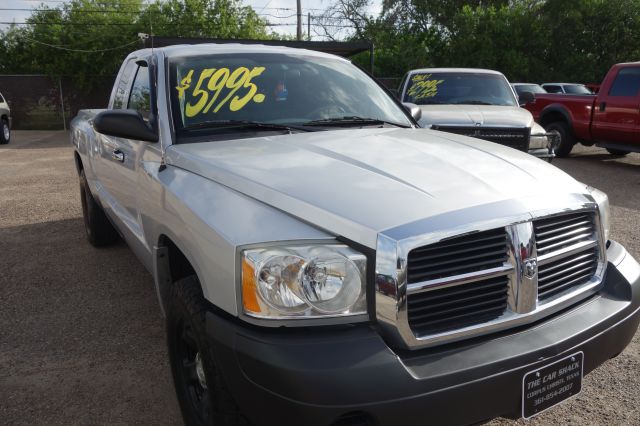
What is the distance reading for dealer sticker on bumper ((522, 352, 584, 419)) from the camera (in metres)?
1.89

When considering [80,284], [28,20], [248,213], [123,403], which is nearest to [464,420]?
[248,213]

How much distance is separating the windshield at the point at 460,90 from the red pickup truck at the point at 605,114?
41.0 inches

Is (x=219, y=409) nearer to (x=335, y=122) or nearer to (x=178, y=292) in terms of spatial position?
(x=178, y=292)

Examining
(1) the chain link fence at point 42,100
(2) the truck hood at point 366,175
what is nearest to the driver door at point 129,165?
(2) the truck hood at point 366,175

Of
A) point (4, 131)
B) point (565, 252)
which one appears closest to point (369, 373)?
point (565, 252)

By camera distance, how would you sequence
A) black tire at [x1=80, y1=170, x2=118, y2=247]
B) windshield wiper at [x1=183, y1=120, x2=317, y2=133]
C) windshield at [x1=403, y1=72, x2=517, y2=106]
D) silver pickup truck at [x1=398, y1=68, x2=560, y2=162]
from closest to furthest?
windshield wiper at [x1=183, y1=120, x2=317, y2=133], black tire at [x1=80, y1=170, x2=118, y2=247], silver pickup truck at [x1=398, y1=68, x2=560, y2=162], windshield at [x1=403, y1=72, x2=517, y2=106]

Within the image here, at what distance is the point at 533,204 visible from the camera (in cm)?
204

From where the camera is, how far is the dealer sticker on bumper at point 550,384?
189 cm

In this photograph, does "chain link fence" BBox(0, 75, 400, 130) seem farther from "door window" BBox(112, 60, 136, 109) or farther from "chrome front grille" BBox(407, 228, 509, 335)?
"chrome front grille" BBox(407, 228, 509, 335)

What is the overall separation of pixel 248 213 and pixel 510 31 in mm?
28632

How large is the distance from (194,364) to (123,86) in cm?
268

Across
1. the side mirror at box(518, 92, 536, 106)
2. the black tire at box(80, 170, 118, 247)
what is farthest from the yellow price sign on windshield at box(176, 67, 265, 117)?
the side mirror at box(518, 92, 536, 106)

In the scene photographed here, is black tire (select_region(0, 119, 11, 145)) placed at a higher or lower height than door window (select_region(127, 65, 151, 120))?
lower

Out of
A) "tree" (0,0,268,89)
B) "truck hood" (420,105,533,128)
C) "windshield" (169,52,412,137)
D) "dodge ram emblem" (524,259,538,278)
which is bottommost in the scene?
"dodge ram emblem" (524,259,538,278)
